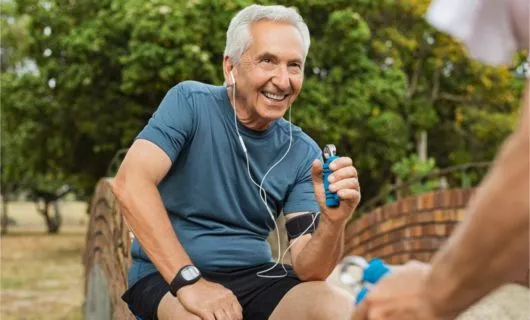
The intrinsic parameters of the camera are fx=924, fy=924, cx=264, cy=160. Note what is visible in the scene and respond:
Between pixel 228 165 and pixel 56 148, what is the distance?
19.7 m

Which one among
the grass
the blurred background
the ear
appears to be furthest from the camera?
the blurred background

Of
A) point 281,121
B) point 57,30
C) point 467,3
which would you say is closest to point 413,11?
point 57,30

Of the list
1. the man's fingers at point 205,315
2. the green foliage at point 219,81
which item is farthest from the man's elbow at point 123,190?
the green foliage at point 219,81

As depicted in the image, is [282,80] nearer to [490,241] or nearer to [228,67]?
[228,67]

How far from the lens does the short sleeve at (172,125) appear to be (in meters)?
2.99

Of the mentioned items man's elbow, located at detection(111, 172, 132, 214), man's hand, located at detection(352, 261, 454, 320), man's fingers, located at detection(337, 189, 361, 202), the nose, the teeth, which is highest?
man's hand, located at detection(352, 261, 454, 320)

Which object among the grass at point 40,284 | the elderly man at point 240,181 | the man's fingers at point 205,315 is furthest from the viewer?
the grass at point 40,284

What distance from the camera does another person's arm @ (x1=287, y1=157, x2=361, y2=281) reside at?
106 inches

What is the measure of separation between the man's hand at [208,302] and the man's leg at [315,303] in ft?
0.56

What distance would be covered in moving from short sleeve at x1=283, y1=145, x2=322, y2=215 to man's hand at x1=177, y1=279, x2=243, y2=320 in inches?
19.6

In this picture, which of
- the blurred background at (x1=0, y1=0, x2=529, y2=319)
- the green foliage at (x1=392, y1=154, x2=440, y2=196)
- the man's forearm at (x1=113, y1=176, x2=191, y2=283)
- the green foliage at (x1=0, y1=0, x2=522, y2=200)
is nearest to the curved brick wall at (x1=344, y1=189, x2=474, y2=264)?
the green foliage at (x1=392, y1=154, x2=440, y2=196)

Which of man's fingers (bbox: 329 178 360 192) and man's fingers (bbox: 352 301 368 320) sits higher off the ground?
man's fingers (bbox: 352 301 368 320)

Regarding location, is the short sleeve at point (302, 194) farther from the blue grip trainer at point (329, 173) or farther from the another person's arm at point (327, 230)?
the blue grip trainer at point (329, 173)

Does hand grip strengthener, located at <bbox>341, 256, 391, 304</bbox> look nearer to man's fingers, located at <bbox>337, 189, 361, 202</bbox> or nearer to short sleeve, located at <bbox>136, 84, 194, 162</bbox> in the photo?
man's fingers, located at <bbox>337, 189, 361, 202</bbox>
